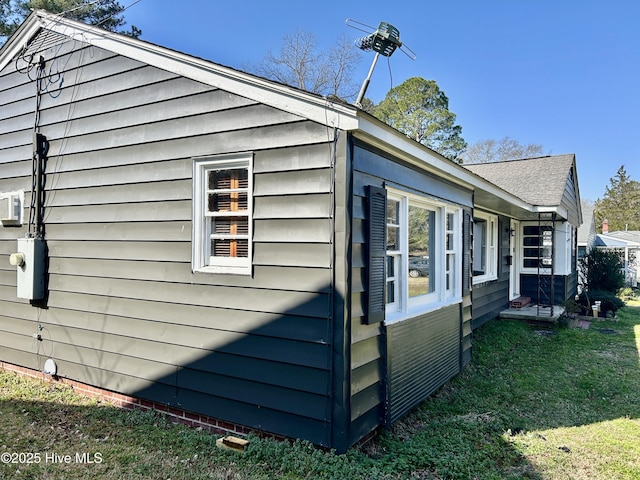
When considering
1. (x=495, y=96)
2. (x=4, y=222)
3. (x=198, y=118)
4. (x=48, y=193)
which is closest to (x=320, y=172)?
(x=198, y=118)

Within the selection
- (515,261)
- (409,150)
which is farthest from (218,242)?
(515,261)

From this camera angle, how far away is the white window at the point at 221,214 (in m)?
3.89

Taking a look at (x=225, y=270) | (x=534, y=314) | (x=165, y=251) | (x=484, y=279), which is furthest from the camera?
(x=534, y=314)

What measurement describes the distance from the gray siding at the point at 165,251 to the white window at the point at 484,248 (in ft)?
19.5

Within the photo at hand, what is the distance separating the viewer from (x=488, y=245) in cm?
922

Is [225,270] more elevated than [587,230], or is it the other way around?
[587,230]

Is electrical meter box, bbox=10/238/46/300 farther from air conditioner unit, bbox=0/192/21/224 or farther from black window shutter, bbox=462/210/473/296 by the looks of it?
black window shutter, bbox=462/210/473/296

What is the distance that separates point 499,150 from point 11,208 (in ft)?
105

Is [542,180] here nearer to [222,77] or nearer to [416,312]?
[416,312]

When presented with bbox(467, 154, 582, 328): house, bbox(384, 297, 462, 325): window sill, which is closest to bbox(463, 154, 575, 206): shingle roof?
bbox(467, 154, 582, 328): house

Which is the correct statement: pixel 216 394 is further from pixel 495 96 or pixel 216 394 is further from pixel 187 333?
pixel 495 96

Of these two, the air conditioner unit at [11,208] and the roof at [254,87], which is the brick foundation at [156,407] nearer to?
the air conditioner unit at [11,208]

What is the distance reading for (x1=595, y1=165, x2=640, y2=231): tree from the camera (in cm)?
4347

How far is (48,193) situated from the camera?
523cm
